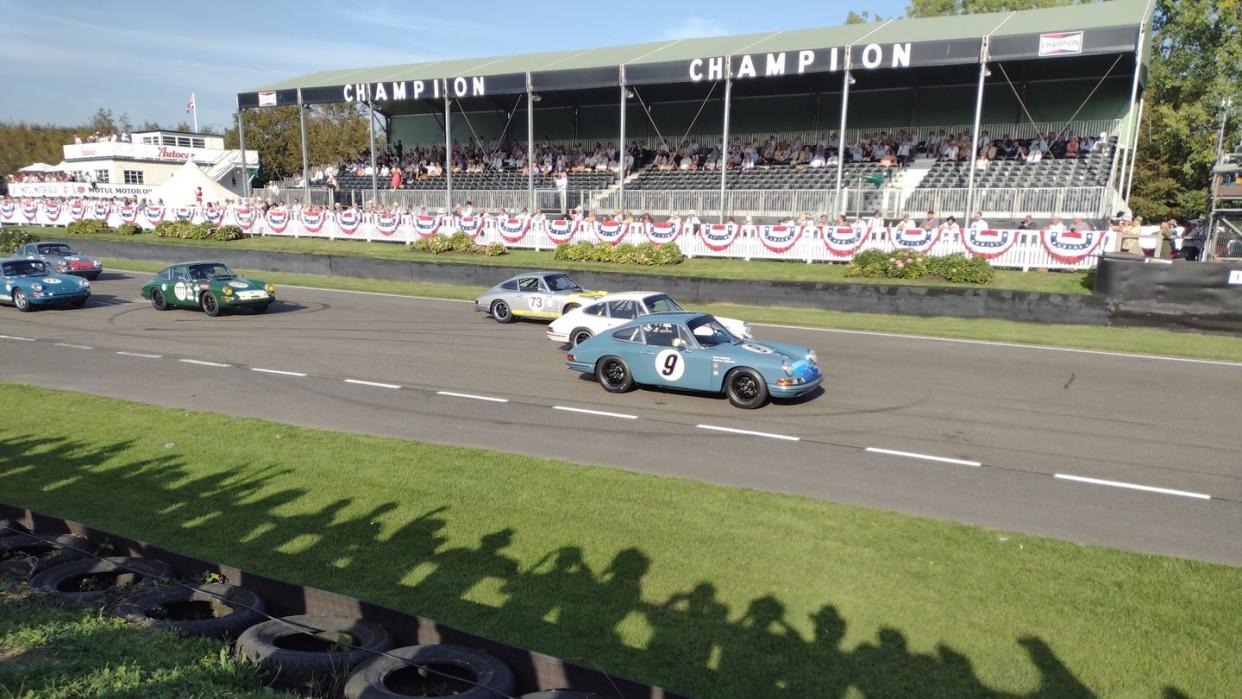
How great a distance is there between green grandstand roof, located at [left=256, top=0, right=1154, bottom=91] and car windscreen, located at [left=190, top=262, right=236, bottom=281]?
17600mm

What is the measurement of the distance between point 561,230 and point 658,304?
15636 mm

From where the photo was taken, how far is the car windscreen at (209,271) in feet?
66.1

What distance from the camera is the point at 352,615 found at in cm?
508

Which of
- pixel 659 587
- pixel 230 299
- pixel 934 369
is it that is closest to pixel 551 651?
pixel 659 587

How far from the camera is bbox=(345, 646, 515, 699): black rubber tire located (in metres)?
4.22

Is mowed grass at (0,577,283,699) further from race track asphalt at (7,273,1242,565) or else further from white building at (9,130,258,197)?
white building at (9,130,258,197)

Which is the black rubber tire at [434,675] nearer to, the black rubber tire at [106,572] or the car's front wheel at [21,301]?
the black rubber tire at [106,572]

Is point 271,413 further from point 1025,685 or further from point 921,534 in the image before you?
point 1025,685

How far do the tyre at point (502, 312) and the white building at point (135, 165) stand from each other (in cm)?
5026

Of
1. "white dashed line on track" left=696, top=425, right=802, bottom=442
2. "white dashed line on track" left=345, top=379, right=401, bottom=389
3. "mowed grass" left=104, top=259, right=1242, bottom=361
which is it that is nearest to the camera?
"white dashed line on track" left=696, top=425, right=802, bottom=442

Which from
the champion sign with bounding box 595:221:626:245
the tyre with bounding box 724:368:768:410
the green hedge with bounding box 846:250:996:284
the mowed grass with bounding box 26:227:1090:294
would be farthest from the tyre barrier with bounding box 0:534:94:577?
the champion sign with bounding box 595:221:626:245

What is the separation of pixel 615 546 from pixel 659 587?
767 millimetres

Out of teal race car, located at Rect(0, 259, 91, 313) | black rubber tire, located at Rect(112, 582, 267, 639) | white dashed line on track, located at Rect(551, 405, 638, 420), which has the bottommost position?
white dashed line on track, located at Rect(551, 405, 638, 420)

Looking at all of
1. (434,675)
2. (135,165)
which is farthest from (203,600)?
(135,165)
